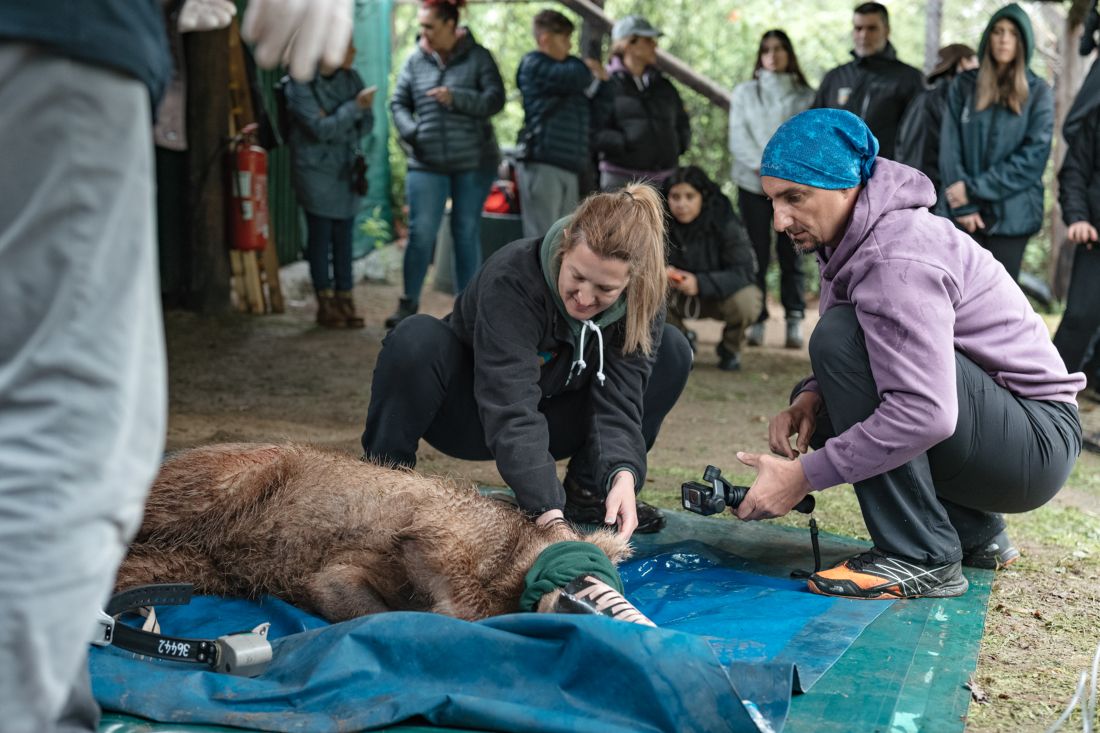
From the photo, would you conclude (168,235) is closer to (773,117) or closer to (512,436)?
(773,117)

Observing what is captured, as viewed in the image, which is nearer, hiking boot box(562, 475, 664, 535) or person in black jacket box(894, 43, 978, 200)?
hiking boot box(562, 475, 664, 535)

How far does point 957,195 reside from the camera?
6473 millimetres

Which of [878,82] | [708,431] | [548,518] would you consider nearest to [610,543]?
[548,518]

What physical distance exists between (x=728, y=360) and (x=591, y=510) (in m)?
3.96

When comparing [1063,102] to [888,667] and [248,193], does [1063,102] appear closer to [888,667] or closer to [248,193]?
[248,193]

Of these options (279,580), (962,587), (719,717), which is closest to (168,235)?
(279,580)

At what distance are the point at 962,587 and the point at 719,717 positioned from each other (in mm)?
1418

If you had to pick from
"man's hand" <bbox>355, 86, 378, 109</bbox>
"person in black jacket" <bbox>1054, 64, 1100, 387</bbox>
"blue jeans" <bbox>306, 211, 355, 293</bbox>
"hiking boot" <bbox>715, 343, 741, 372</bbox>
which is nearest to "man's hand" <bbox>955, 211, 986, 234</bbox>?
"person in black jacket" <bbox>1054, 64, 1100, 387</bbox>

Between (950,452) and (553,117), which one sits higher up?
(553,117)

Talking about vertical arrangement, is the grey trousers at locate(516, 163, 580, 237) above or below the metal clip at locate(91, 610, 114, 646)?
above

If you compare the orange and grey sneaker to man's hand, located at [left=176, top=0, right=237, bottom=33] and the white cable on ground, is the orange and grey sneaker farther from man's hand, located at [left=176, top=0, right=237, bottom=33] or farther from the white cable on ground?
man's hand, located at [left=176, top=0, right=237, bottom=33]

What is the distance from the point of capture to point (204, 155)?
8.38 m

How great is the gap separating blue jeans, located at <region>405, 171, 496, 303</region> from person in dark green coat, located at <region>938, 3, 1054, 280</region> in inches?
128

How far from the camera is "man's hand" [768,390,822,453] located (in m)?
3.61
